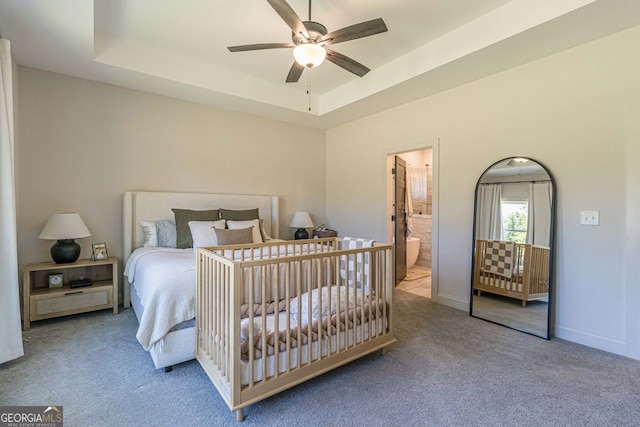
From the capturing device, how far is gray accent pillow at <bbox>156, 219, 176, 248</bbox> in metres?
3.28

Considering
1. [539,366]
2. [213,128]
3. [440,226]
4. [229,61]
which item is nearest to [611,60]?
[440,226]

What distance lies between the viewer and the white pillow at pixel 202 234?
307 centimetres

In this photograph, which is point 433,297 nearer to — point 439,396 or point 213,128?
point 439,396

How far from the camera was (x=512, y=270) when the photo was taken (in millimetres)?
2914

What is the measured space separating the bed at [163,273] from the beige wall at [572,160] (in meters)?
2.62

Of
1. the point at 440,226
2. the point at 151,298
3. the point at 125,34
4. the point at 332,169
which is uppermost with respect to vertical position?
the point at 125,34

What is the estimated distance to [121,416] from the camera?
1598mm

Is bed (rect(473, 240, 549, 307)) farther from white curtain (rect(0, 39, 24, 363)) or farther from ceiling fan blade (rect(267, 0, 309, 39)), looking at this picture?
white curtain (rect(0, 39, 24, 363))

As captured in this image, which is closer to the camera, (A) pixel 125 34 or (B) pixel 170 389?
(B) pixel 170 389

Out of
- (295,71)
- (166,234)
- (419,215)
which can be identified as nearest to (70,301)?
(166,234)

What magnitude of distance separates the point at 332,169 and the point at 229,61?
2405 mm

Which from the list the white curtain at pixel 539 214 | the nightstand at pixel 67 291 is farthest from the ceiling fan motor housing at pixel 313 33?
the nightstand at pixel 67 291

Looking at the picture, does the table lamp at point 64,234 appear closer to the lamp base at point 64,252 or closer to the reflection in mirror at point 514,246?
the lamp base at point 64,252

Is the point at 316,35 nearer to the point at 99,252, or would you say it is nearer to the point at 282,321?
the point at 282,321
